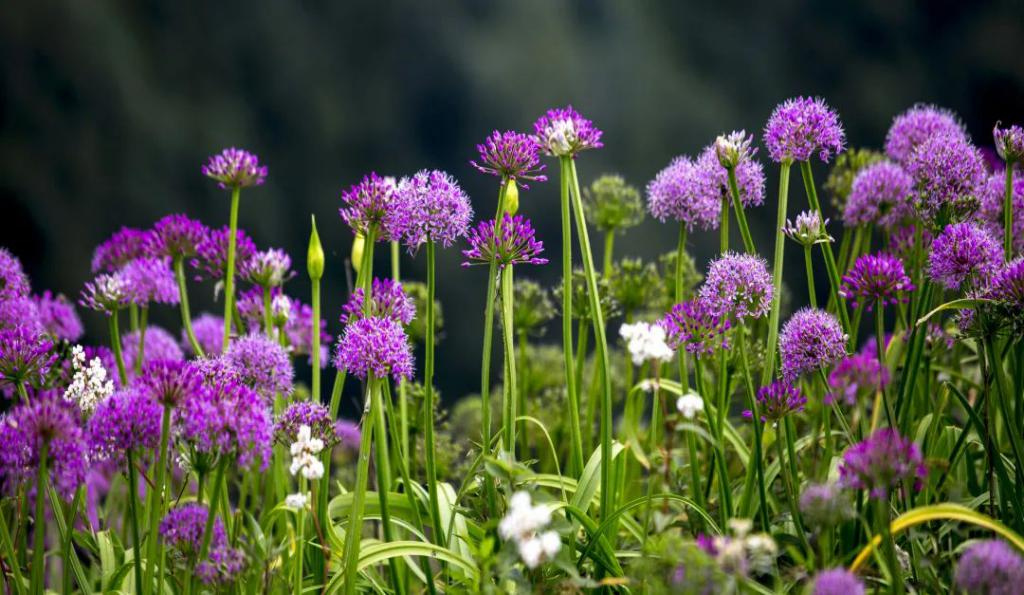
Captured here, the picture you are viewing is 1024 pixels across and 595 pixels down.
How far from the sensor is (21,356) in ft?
4.17

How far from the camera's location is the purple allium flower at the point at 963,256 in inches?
50.4

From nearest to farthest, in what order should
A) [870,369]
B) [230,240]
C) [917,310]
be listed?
[870,369] → [917,310] → [230,240]

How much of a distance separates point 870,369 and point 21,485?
3.82 ft

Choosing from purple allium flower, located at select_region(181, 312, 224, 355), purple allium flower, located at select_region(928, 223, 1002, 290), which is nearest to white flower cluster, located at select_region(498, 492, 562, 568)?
purple allium flower, located at select_region(928, 223, 1002, 290)

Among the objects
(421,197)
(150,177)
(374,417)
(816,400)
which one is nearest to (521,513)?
(374,417)

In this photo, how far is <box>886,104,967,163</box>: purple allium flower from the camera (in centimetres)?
181

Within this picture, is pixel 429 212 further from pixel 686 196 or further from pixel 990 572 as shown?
pixel 990 572

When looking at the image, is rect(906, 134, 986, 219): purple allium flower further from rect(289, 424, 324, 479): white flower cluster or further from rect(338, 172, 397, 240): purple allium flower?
rect(289, 424, 324, 479): white flower cluster

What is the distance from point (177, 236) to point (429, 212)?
25.4 inches

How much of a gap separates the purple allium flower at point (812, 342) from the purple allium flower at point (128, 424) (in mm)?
827

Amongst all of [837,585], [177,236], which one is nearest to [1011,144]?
[837,585]

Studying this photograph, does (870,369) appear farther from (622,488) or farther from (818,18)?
(818,18)

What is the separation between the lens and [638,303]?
2.12 meters

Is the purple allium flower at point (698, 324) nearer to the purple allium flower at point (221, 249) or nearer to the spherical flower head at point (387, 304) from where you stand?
the spherical flower head at point (387, 304)
